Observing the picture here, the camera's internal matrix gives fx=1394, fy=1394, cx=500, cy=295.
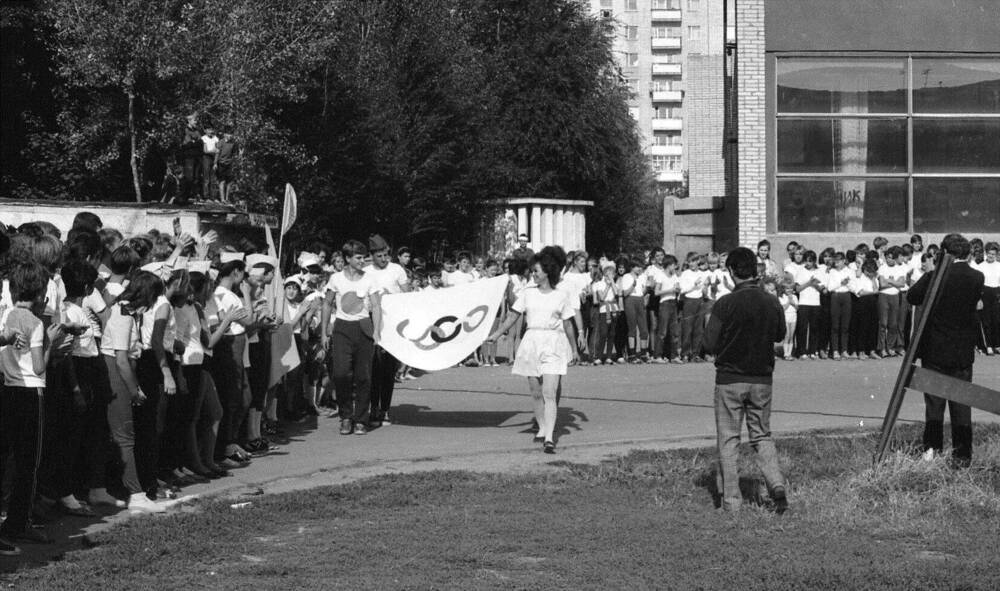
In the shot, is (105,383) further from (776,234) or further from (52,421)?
(776,234)

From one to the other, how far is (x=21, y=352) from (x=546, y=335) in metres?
6.13

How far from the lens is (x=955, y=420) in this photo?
11922mm

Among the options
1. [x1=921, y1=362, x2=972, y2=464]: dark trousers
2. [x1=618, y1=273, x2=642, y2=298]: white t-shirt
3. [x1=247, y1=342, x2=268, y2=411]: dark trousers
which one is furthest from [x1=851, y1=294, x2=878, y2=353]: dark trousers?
[x1=247, y1=342, x2=268, y2=411]: dark trousers

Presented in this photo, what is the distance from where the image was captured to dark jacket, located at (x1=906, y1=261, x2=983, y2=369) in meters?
11.8

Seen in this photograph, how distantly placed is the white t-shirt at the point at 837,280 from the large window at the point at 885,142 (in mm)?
7274

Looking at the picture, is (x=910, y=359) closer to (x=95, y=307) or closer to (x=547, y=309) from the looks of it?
(x=547, y=309)

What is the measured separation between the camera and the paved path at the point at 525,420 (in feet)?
40.0

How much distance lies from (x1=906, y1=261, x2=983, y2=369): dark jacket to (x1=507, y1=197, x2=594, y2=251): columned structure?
37.2m

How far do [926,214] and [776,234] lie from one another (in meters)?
3.61

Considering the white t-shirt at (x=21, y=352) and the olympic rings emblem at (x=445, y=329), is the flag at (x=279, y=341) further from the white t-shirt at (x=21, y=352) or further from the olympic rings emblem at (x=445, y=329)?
the white t-shirt at (x=21, y=352)

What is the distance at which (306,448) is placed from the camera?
13.6 m

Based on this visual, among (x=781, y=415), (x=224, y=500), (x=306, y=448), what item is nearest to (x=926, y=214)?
(x=781, y=415)

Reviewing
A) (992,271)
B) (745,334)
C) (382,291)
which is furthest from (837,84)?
(745,334)

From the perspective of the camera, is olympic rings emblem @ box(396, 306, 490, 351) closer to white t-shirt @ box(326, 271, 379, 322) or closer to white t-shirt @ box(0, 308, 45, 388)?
white t-shirt @ box(326, 271, 379, 322)
